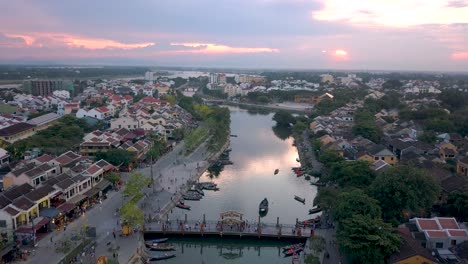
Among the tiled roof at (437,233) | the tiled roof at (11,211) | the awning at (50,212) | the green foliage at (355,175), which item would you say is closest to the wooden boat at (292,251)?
the tiled roof at (437,233)

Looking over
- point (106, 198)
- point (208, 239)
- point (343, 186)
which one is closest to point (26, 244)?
point (106, 198)

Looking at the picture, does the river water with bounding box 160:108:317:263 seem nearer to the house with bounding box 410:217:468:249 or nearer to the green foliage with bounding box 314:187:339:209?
the green foliage with bounding box 314:187:339:209

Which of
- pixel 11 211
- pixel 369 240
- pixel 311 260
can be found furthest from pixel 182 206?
pixel 369 240

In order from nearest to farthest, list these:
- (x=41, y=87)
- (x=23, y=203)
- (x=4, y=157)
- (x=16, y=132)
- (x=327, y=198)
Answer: (x=23, y=203) → (x=327, y=198) → (x=4, y=157) → (x=16, y=132) → (x=41, y=87)

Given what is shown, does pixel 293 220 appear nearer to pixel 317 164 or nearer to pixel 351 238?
pixel 351 238

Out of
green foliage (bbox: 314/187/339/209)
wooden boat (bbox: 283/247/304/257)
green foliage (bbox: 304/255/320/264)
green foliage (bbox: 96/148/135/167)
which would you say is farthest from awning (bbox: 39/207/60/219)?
green foliage (bbox: 314/187/339/209)

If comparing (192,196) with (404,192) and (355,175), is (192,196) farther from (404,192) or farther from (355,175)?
(404,192)

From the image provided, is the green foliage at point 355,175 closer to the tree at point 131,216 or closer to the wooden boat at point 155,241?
the wooden boat at point 155,241
